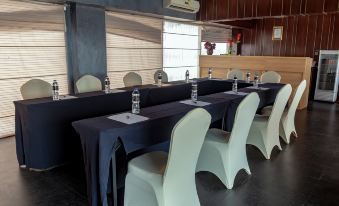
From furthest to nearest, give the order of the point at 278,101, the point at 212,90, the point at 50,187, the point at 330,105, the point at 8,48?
1. the point at 330,105
2. the point at 212,90
3. the point at 8,48
4. the point at 278,101
5. the point at 50,187

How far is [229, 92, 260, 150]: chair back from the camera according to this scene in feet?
7.83

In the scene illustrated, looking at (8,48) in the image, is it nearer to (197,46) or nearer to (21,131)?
(21,131)

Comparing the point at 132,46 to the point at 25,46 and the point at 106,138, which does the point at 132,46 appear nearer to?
the point at 25,46

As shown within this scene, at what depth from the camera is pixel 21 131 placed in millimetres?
3004

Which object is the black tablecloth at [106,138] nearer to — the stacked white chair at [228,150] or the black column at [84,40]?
the stacked white chair at [228,150]

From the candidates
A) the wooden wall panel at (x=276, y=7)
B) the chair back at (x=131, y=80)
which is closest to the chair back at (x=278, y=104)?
the chair back at (x=131, y=80)

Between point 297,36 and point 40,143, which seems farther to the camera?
point 297,36

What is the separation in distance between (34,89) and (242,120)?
2558mm

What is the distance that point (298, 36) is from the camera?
8.18m

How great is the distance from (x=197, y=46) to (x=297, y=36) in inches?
118

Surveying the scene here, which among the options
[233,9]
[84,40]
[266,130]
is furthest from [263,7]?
[84,40]

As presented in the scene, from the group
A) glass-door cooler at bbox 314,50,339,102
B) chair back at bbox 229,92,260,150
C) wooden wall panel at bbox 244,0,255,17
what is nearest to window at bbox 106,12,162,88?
wooden wall panel at bbox 244,0,255,17

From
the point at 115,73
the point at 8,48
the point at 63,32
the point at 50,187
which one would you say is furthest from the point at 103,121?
the point at 115,73

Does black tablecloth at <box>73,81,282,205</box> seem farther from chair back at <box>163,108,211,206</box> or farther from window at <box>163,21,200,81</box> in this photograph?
window at <box>163,21,200,81</box>
